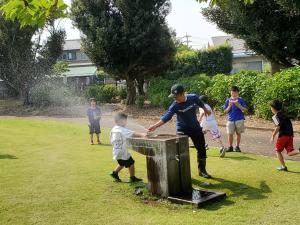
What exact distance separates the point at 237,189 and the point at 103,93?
21.7 m

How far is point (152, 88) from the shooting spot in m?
24.3

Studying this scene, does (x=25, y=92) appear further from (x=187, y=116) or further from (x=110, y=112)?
(x=187, y=116)

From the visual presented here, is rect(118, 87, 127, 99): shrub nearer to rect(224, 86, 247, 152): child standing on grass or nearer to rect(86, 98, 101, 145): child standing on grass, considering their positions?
rect(86, 98, 101, 145): child standing on grass

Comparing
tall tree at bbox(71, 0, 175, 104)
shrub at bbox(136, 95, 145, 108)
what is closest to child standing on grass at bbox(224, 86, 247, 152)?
tall tree at bbox(71, 0, 175, 104)

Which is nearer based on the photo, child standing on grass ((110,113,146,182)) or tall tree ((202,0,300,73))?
child standing on grass ((110,113,146,182))

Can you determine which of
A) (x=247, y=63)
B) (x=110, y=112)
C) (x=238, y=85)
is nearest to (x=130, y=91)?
(x=110, y=112)

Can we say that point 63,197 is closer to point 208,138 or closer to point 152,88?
point 208,138

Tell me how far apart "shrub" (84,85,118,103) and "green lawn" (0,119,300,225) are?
17.0 metres

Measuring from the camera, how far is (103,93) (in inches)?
1133

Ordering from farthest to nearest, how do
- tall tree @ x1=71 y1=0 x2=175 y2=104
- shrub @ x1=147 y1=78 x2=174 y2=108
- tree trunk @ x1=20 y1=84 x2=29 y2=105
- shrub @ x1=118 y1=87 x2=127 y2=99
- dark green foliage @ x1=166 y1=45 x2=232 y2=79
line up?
tree trunk @ x1=20 y1=84 x2=29 y2=105 < shrub @ x1=118 y1=87 x2=127 y2=99 < dark green foliage @ x1=166 y1=45 x2=232 y2=79 < tall tree @ x1=71 y1=0 x2=175 y2=104 < shrub @ x1=147 y1=78 x2=174 y2=108

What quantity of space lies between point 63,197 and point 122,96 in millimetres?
22117

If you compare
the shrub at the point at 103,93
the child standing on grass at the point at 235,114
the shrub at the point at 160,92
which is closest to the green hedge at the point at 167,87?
the shrub at the point at 160,92

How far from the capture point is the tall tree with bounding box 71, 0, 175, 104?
76.3 ft

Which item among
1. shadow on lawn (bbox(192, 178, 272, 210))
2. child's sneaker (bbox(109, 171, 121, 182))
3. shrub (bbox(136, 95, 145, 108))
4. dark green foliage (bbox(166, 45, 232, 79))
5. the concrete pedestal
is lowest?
shadow on lawn (bbox(192, 178, 272, 210))
